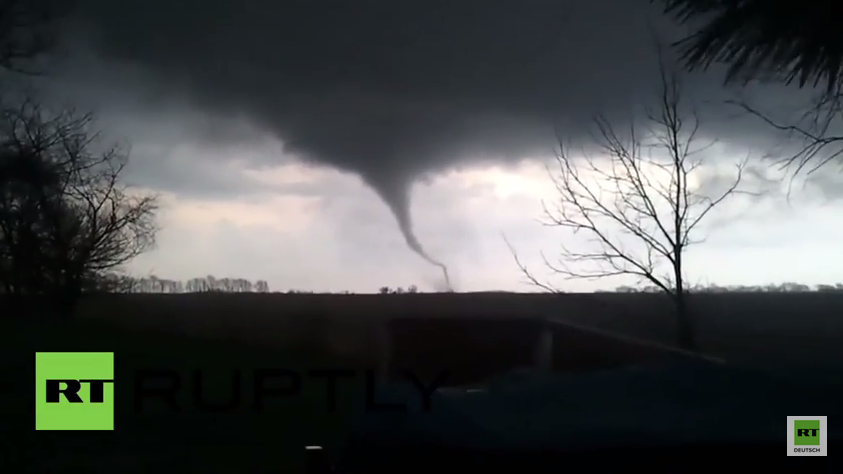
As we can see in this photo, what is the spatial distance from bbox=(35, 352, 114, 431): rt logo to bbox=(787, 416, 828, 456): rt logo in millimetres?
2756

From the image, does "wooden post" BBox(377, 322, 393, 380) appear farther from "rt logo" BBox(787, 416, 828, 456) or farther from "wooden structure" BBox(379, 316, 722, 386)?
"rt logo" BBox(787, 416, 828, 456)

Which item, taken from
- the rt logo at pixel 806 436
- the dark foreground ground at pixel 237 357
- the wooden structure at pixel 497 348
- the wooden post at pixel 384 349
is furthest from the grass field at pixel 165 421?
the rt logo at pixel 806 436

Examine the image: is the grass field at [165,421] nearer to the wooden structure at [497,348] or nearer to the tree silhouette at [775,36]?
the wooden structure at [497,348]

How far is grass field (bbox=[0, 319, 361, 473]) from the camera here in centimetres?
296

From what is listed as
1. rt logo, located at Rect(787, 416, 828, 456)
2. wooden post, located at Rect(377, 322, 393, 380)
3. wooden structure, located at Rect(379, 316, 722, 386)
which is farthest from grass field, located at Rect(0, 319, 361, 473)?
rt logo, located at Rect(787, 416, 828, 456)

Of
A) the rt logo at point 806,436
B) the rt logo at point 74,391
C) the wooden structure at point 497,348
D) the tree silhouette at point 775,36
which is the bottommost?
the rt logo at point 806,436

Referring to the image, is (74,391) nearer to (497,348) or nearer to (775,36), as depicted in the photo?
(497,348)

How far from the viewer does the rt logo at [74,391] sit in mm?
2951

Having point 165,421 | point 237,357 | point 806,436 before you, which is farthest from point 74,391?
point 806,436

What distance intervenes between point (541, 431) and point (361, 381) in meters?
0.78

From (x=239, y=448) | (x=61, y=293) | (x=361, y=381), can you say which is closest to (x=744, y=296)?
(x=361, y=381)

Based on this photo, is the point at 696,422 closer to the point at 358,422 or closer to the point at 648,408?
the point at 648,408

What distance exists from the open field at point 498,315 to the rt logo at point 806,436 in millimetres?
301

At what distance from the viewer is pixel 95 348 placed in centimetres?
315
